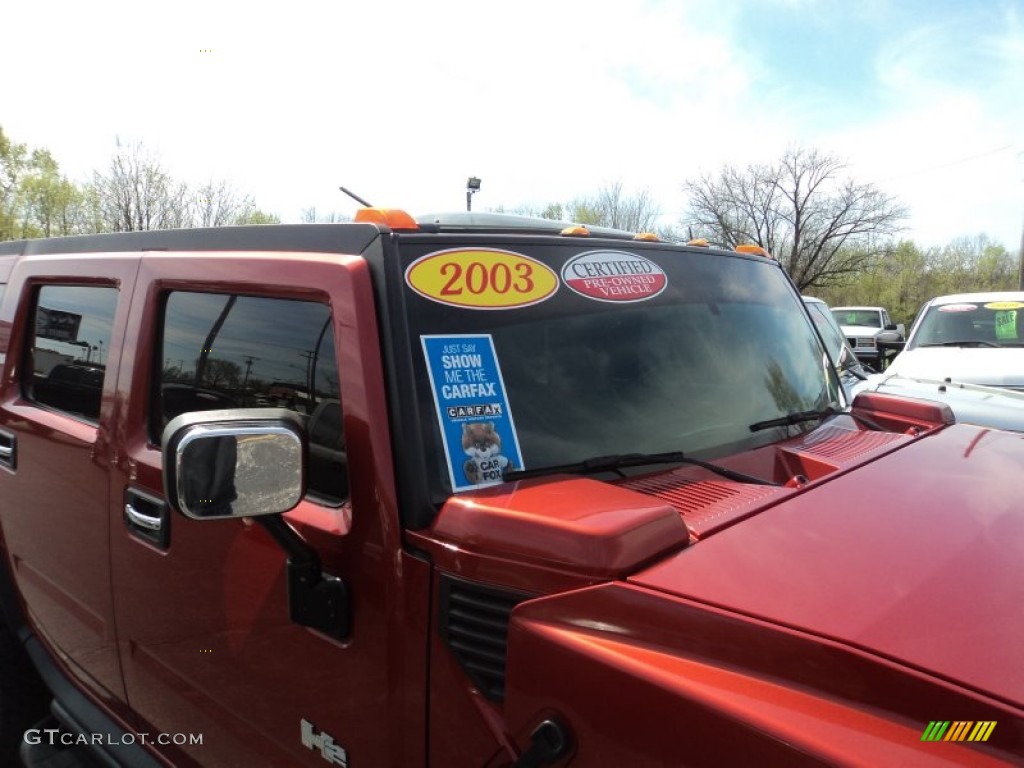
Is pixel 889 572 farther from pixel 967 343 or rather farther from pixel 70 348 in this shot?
pixel 967 343

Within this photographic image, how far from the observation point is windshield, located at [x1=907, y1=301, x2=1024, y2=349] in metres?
7.34

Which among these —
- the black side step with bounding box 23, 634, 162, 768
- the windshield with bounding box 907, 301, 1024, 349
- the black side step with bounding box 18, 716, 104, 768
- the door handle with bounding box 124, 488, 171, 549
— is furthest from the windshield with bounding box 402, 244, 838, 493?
the windshield with bounding box 907, 301, 1024, 349

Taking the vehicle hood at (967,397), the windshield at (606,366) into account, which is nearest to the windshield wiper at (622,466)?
the windshield at (606,366)

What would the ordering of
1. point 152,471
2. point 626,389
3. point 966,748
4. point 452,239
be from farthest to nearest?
point 152,471 → point 626,389 → point 452,239 → point 966,748

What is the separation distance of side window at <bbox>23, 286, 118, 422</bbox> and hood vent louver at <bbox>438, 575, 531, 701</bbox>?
1.58 m

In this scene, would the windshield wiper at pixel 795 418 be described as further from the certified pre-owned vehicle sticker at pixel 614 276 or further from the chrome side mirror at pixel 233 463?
the chrome side mirror at pixel 233 463

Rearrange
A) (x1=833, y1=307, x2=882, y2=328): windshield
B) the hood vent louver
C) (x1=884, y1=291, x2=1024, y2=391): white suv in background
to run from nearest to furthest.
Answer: the hood vent louver → (x1=884, y1=291, x2=1024, y2=391): white suv in background → (x1=833, y1=307, x2=882, y2=328): windshield

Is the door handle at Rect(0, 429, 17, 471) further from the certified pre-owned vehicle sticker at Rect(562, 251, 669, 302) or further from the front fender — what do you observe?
the front fender

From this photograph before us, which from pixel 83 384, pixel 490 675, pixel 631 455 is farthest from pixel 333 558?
pixel 83 384

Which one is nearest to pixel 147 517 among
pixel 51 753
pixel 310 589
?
pixel 310 589

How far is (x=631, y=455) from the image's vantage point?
1657mm

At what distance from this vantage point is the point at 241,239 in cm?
193

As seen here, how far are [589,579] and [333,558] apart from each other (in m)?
0.58

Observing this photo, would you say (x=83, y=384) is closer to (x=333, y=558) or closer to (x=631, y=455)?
(x=333, y=558)
